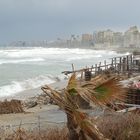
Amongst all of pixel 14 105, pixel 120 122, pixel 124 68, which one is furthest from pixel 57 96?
pixel 124 68

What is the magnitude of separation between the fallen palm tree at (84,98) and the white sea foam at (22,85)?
90.2 feet

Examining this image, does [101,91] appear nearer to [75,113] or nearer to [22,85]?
[75,113]

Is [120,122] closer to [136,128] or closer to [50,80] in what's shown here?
[136,128]

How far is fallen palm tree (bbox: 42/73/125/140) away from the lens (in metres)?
7.65

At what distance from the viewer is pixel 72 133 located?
7766 mm

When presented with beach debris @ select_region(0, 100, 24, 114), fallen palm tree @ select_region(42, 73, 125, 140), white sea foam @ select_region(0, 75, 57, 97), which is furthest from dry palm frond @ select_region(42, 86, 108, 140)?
white sea foam @ select_region(0, 75, 57, 97)

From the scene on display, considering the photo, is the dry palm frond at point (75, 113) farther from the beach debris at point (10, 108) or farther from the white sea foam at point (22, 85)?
the white sea foam at point (22, 85)

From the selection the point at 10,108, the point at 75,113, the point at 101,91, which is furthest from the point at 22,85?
the point at 75,113

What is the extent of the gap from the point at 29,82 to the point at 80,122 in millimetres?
37836

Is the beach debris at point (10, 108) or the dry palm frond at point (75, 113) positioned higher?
the dry palm frond at point (75, 113)

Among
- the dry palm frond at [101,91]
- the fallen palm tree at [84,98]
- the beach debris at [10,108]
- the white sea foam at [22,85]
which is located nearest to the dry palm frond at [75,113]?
the fallen palm tree at [84,98]

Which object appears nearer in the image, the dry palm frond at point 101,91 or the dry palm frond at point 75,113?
the dry palm frond at point 75,113

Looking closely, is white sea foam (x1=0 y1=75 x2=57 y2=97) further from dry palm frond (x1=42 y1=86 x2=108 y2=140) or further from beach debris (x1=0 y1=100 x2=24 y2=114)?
dry palm frond (x1=42 y1=86 x2=108 y2=140)

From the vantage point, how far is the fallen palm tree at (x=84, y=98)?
25.1ft
